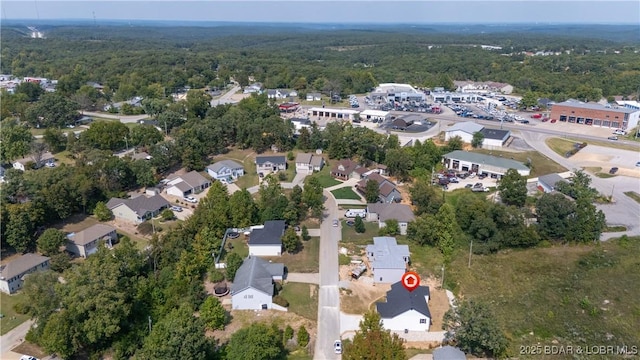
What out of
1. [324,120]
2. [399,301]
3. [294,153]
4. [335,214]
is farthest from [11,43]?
[399,301]

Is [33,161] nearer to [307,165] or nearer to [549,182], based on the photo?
[307,165]

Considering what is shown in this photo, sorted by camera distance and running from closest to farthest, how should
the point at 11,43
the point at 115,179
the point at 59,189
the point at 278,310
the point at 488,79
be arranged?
the point at 278,310
the point at 59,189
the point at 115,179
the point at 488,79
the point at 11,43

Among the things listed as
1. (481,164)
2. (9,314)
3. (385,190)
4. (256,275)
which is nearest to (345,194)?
(385,190)

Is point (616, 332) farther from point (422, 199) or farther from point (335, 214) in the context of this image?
point (335, 214)

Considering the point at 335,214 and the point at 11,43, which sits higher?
the point at 11,43

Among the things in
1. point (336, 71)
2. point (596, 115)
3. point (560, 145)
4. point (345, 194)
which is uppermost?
point (336, 71)

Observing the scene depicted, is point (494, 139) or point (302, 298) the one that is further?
point (494, 139)

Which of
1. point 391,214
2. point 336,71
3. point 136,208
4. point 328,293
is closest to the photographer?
point 328,293
